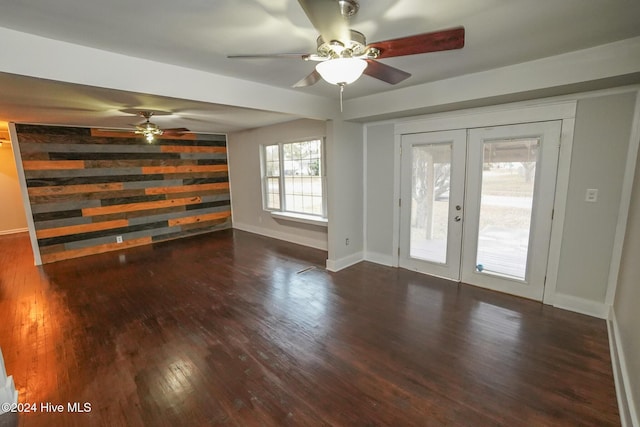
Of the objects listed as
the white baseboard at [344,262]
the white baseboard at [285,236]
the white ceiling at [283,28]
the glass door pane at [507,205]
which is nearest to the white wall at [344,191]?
the white baseboard at [344,262]

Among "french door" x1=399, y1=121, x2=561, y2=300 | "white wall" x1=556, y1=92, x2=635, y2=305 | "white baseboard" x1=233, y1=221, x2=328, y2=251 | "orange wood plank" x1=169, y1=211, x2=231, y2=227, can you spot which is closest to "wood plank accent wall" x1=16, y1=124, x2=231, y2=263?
"orange wood plank" x1=169, y1=211, x2=231, y2=227

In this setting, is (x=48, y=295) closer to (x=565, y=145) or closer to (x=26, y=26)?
(x=26, y=26)

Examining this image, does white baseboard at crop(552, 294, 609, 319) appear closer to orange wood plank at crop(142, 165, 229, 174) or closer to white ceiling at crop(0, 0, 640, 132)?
white ceiling at crop(0, 0, 640, 132)

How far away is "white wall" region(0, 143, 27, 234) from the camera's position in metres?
6.86

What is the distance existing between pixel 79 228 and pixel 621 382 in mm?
7161

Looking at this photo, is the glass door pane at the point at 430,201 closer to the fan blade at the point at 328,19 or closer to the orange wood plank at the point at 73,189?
the fan blade at the point at 328,19

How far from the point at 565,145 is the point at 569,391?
218 cm

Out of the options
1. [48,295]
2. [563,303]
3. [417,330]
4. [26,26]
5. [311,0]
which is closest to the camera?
[311,0]

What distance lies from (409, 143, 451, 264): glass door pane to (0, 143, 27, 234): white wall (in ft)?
30.4

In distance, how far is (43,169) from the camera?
4.78 meters

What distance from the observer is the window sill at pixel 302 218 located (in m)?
4.93

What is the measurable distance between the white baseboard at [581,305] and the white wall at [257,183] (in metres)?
3.27

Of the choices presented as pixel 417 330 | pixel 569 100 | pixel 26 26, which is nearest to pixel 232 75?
pixel 26 26

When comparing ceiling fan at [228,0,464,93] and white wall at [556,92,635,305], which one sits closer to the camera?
ceiling fan at [228,0,464,93]
